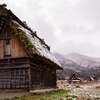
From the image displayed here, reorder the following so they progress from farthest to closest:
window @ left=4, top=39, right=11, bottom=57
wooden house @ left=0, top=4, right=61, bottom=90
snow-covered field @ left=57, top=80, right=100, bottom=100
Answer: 1. window @ left=4, top=39, right=11, bottom=57
2. wooden house @ left=0, top=4, right=61, bottom=90
3. snow-covered field @ left=57, top=80, right=100, bottom=100

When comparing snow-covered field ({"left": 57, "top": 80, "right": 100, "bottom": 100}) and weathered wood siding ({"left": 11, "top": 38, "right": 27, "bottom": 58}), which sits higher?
weathered wood siding ({"left": 11, "top": 38, "right": 27, "bottom": 58})

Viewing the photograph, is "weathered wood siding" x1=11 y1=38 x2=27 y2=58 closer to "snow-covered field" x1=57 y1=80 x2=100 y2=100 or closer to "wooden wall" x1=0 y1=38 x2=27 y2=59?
"wooden wall" x1=0 y1=38 x2=27 y2=59

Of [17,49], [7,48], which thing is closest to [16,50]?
[17,49]

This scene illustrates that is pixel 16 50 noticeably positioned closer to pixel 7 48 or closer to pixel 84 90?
pixel 7 48

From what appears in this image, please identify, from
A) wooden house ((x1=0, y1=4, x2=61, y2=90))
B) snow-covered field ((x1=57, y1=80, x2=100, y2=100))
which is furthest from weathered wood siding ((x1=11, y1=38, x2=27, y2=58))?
snow-covered field ((x1=57, y1=80, x2=100, y2=100))

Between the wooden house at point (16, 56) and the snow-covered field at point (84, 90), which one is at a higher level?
the wooden house at point (16, 56)

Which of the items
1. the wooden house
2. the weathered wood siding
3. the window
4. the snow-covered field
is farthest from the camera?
the window

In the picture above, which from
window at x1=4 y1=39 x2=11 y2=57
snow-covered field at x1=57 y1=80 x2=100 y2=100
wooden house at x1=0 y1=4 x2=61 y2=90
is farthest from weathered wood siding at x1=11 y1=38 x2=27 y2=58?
snow-covered field at x1=57 y1=80 x2=100 y2=100

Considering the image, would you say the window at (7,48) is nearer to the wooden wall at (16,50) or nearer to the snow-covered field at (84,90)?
the wooden wall at (16,50)

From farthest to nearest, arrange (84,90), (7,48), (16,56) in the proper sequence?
1. (84,90)
2. (7,48)
3. (16,56)

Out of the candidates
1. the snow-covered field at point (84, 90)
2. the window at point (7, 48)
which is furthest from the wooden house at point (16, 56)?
the snow-covered field at point (84, 90)

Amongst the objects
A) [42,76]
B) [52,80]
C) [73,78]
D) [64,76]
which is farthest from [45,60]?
[64,76]

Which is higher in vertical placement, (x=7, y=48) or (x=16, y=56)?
(x=7, y=48)

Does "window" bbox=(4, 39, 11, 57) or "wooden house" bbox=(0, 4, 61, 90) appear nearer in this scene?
"wooden house" bbox=(0, 4, 61, 90)
